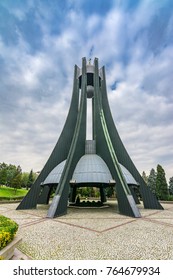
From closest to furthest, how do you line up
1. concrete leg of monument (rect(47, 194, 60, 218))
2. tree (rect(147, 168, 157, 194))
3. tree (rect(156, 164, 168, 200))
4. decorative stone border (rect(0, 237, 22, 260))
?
decorative stone border (rect(0, 237, 22, 260))
concrete leg of monument (rect(47, 194, 60, 218))
tree (rect(156, 164, 168, 200))
tree (rect(147, 168, 157, 194))

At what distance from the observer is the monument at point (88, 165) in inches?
495

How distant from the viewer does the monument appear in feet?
41.2

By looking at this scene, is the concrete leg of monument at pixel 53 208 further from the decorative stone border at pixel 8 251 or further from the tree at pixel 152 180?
the tree at pixel 152 180

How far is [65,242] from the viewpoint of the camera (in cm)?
590

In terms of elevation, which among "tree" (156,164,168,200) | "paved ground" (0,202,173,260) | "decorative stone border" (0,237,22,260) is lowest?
"paved ground" (0,202,173,260)

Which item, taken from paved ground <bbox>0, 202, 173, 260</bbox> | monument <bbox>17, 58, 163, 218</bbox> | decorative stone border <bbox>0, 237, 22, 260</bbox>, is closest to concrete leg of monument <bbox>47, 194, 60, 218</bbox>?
monument <bbox>17, 58, 163, 218</bbox>

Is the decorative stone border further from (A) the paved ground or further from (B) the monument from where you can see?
(B) the monument

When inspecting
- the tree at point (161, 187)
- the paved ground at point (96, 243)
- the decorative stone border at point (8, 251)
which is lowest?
the paved ground at point (96, 243)

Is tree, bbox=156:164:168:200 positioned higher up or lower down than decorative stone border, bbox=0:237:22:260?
higher up

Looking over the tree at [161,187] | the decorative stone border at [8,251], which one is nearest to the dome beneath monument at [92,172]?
the decorative stone border at [8,251]

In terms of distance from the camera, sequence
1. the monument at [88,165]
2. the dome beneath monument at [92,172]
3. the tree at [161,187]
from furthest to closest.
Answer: the tree at [161,187], the dome beneath monument at [92,172], the monument at [88,165]

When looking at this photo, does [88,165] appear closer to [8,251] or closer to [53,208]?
[53,208]

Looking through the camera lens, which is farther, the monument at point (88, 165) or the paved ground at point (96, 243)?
the monument at point (88, 165)
